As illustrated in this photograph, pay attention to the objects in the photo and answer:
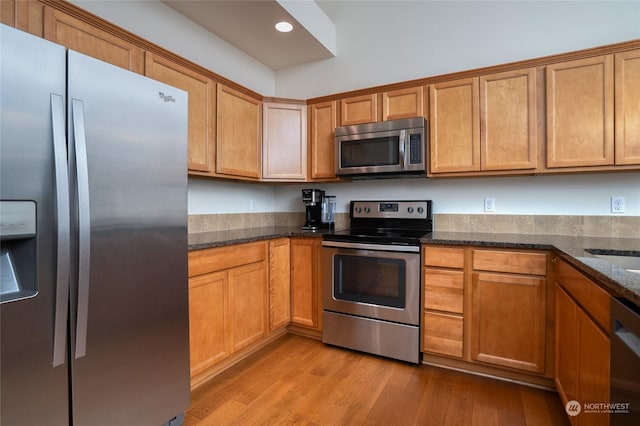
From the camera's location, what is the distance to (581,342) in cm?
141

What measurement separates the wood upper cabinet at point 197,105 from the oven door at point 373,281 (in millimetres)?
1148

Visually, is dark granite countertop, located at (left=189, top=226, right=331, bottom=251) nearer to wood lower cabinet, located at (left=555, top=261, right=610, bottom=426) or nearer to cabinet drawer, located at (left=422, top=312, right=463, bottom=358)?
cabinet drawer, located at (left=422, top=312, right=463, bottom=358)

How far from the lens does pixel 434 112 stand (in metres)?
2.53

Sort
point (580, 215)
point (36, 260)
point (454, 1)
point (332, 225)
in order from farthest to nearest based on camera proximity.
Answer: point (332, 225) < point (454, 1) < point (580, 215) < point (36, 260)

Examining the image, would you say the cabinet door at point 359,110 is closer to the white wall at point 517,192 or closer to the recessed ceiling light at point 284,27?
the white wall at point 517,192

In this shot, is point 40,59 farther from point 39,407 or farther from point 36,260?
point 39,407

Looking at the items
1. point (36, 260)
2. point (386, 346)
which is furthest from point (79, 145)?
point (386, 346)

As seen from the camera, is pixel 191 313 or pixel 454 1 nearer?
pixel 191 313

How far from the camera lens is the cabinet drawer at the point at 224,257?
1964mm

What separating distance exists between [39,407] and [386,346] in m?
1.97

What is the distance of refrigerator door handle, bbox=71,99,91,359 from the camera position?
1.22 metres

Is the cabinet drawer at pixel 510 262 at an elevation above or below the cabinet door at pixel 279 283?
above

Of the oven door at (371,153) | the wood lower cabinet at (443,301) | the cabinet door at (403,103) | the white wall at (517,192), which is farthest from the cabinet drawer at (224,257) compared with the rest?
the cabinet door at (403,103)

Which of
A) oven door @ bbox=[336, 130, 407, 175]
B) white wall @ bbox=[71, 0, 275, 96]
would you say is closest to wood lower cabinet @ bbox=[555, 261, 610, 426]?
oven door @ bbox=[336, 130, 407, 175]
